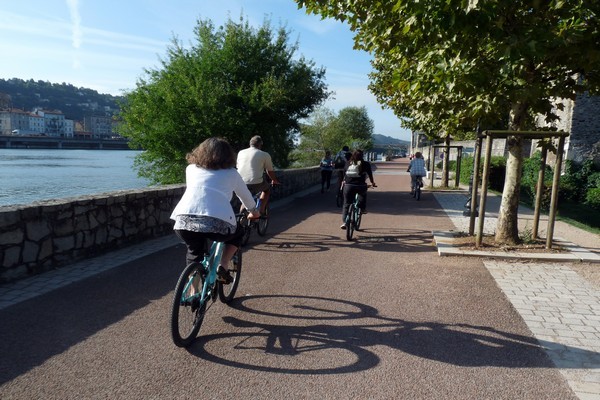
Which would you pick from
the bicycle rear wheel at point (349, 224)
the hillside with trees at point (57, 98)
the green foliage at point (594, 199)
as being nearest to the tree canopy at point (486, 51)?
the bicycle rear wheel at point (349, 224)

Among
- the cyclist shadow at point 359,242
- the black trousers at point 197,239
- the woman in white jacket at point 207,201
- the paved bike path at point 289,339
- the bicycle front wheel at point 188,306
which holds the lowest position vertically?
the cyclist shadow at point 359,242

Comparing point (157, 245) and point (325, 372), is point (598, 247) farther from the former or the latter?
point (157, 245)

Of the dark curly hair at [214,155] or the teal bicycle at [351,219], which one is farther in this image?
the teal bicycle at [351,219]

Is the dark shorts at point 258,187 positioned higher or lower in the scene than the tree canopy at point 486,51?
lower

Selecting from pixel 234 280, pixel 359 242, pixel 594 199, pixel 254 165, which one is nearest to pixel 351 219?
pixel 359 242

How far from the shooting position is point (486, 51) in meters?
6.41

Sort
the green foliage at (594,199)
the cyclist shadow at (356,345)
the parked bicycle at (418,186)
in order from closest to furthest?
the cyclist shadow at (356,345) < the parked bicycle at (418,186) < the green foliage at (594,199)

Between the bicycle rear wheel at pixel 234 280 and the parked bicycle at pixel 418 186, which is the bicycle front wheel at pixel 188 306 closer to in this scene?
the bicycle rear wheel at pixel 234 280

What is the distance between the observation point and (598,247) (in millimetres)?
7715

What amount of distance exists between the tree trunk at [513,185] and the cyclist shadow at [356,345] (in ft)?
12.5

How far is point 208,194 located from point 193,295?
830mm

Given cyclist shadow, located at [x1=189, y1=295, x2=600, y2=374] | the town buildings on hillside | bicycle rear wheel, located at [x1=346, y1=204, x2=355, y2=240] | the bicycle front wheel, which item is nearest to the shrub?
bicycle rear wheel, located at [x1=346, y1=204, x2=355, y2=240]

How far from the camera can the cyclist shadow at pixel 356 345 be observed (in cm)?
336

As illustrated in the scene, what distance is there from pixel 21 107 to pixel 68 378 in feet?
485
